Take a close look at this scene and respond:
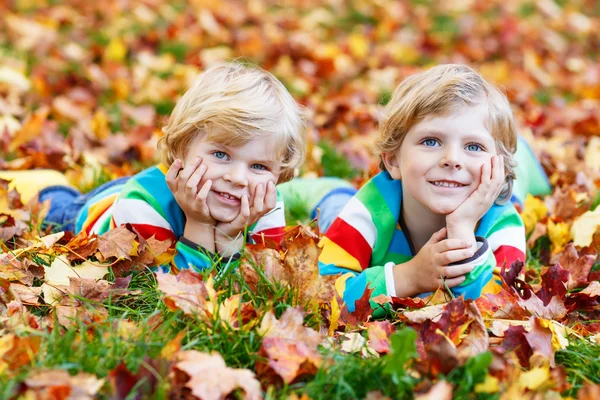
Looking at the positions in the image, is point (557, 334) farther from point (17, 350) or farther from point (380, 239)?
point (17, 350)

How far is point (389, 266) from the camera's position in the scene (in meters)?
2.71

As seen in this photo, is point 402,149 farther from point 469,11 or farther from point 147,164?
point 469,11

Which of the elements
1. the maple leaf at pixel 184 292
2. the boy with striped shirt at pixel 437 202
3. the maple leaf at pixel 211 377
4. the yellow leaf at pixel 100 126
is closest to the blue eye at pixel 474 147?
the boy with striped shirt at pixel 437 202

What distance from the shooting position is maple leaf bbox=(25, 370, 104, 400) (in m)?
1.77

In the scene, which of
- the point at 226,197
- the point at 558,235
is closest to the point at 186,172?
the point at 226,197

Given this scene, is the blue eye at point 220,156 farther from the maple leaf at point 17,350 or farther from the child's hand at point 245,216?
the maple leaf at point 17,350

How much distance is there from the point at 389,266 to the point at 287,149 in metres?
0.60

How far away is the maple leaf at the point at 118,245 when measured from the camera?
2613 mm

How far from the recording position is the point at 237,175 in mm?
2697

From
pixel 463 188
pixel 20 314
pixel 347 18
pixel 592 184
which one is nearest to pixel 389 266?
pixel 463 188

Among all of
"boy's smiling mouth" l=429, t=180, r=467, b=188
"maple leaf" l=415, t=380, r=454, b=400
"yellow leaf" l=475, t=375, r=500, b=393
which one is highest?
"boy's smiling mouth" l=429, t=180, r=467, b=188

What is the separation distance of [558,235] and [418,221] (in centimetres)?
78

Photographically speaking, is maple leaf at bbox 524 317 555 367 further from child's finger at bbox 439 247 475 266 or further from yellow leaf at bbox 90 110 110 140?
yellow leaf at bbox 90 110 110 140

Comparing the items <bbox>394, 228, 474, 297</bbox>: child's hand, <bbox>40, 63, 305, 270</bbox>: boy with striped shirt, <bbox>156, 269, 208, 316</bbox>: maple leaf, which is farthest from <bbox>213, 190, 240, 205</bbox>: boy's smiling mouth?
<bbox>394, 228, 474, 297</bbox>: child's hand
